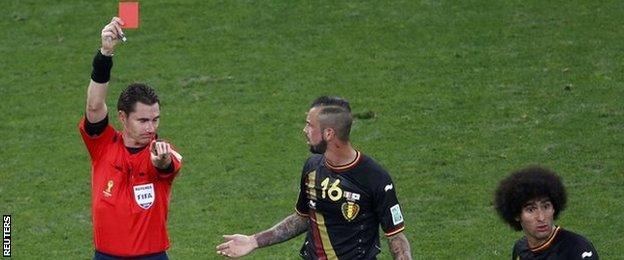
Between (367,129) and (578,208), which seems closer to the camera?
(578,208)

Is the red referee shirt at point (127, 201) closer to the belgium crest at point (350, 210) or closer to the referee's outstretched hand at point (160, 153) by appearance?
the referee's outstretched hand at point (160, 153)

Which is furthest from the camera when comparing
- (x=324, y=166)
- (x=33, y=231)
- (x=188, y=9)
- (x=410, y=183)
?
(x=188, y=9)

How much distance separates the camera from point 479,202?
46.9ft

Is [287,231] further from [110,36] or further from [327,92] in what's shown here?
[327,92]

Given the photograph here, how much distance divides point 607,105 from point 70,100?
717 centimetres

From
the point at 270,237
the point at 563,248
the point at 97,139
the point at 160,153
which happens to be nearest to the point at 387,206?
the point at 270,237

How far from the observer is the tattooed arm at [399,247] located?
887 cm

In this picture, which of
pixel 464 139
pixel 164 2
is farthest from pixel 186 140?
pixel 164 2

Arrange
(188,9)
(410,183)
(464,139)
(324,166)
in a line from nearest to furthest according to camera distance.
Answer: (324,166), (410,183), (464,139), (188,9)

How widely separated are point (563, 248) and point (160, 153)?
2.72 m

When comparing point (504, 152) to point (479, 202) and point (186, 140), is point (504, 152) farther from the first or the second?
point (186, 140)

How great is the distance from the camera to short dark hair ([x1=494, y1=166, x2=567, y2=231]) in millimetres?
8258

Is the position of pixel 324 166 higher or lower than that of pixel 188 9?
higher

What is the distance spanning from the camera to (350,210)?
29.4 ft
